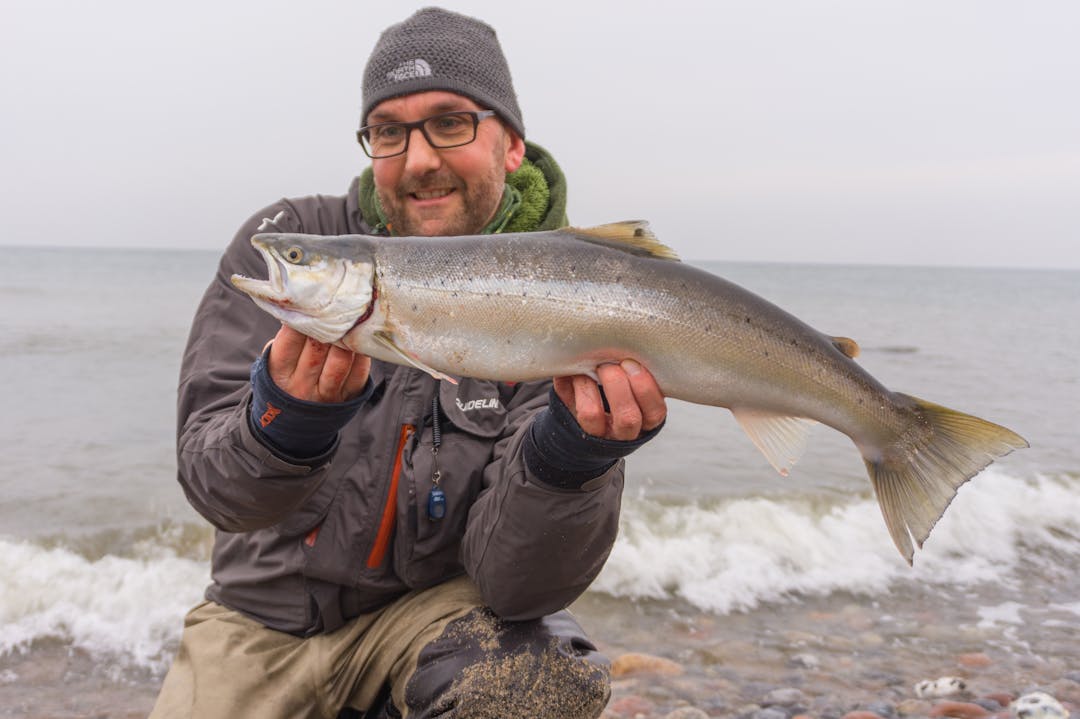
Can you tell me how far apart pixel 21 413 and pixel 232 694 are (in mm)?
10692

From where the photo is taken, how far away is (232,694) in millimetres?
3287

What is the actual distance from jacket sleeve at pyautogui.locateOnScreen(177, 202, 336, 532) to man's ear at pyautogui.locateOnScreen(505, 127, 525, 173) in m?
1.19

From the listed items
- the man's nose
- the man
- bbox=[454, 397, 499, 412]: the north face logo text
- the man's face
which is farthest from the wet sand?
the man's nose

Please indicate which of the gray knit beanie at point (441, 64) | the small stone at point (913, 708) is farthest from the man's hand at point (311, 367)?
the small stone at point (913, 708)

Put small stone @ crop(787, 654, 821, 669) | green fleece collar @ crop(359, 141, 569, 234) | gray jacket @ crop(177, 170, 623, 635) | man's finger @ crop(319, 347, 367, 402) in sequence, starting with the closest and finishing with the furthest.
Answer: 1. man's finger @ crop(319, 347, 367, 402)
2. gray jacket @ crop(177, 170, 623, 635)
3. green fleece collar @ crop(359, 141, 569, 234)
4. small stone @ crop(787, 654, 821, 669)

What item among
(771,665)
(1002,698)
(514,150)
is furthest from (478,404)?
(1002,698)

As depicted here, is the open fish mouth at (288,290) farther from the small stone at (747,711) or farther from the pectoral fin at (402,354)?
the small stone at (747,711)

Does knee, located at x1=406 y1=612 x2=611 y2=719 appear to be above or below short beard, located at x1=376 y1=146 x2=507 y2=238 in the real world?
below

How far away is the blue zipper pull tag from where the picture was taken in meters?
3.45

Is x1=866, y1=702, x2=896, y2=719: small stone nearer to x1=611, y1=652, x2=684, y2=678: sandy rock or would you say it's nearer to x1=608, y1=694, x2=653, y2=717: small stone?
x1=611, y1=652, x2=684, y2=678: sandy rock

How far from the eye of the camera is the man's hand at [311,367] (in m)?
2.66

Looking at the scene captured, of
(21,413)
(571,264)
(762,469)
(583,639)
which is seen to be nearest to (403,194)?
(571,264)

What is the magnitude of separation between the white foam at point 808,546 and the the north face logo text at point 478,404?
378 centimetres

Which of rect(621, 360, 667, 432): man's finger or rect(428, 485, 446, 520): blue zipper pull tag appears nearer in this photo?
rect(621, 360, 667, 432): man's finger
